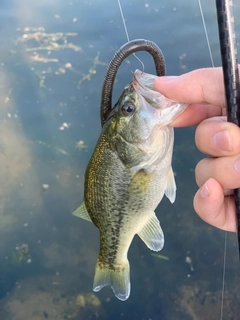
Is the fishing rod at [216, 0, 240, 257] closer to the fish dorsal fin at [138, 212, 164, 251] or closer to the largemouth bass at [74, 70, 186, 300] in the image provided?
the largemouth bass at [74, 70, 186, 300]

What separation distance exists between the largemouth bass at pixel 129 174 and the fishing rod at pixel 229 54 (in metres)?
0.23

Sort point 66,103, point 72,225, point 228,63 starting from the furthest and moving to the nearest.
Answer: point 66,103 < point 72,225 < point 228,63

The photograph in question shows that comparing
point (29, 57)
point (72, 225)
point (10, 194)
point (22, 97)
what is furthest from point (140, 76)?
point (29, 57)

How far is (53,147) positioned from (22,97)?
59 centimetres

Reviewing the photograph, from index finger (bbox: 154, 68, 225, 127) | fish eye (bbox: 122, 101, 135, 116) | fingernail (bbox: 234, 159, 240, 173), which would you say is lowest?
fingernail (bbox: 234, 159, 240, 173)

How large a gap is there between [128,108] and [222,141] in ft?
1.10

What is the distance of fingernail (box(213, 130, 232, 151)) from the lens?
999mm

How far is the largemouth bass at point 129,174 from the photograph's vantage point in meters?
1.14

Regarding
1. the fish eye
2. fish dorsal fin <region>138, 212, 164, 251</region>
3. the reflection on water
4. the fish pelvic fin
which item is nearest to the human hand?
the fish eye

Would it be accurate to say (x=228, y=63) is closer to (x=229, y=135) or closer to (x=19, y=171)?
(x=229, y=135)

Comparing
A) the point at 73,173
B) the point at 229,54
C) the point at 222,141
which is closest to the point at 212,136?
the point at 222,141

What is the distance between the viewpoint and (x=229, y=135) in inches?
38.9

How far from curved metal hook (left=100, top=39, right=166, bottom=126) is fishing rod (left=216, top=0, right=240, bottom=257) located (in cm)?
24

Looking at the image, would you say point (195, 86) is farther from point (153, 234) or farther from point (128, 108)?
point (153, 234)
